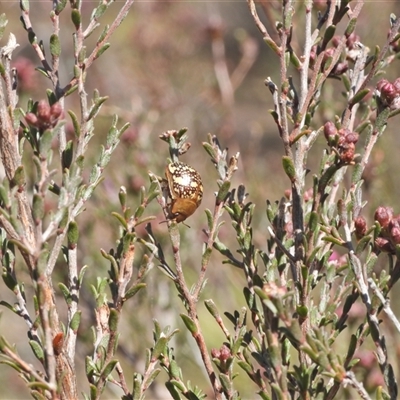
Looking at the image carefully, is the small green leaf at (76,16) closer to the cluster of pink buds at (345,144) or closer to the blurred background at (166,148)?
the cluster of pink buds at (345,144)

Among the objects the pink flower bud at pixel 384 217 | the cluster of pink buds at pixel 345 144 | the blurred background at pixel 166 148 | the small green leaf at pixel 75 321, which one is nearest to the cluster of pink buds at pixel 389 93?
the cluster of pink buds at pixel 345 144

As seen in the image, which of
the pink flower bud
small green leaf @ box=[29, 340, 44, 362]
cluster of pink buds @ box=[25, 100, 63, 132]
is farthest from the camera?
the pink flower bud

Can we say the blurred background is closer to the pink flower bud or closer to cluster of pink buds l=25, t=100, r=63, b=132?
the pink flower bud

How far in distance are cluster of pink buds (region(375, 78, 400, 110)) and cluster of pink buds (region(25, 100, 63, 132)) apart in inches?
31.6

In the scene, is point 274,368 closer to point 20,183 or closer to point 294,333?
point 294,333

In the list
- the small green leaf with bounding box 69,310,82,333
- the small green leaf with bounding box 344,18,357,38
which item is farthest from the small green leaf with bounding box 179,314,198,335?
the small green leaf with bounding box 344,18,357,38

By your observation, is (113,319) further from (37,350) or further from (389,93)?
(389,93)

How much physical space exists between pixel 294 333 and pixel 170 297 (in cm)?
219

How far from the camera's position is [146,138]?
3.49 meters

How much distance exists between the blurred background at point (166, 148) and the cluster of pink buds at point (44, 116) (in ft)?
4.06

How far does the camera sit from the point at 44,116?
1168mm

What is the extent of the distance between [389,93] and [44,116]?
841mm

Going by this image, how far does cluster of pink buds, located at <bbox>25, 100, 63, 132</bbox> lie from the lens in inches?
45.8

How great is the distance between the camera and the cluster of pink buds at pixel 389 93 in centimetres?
143
